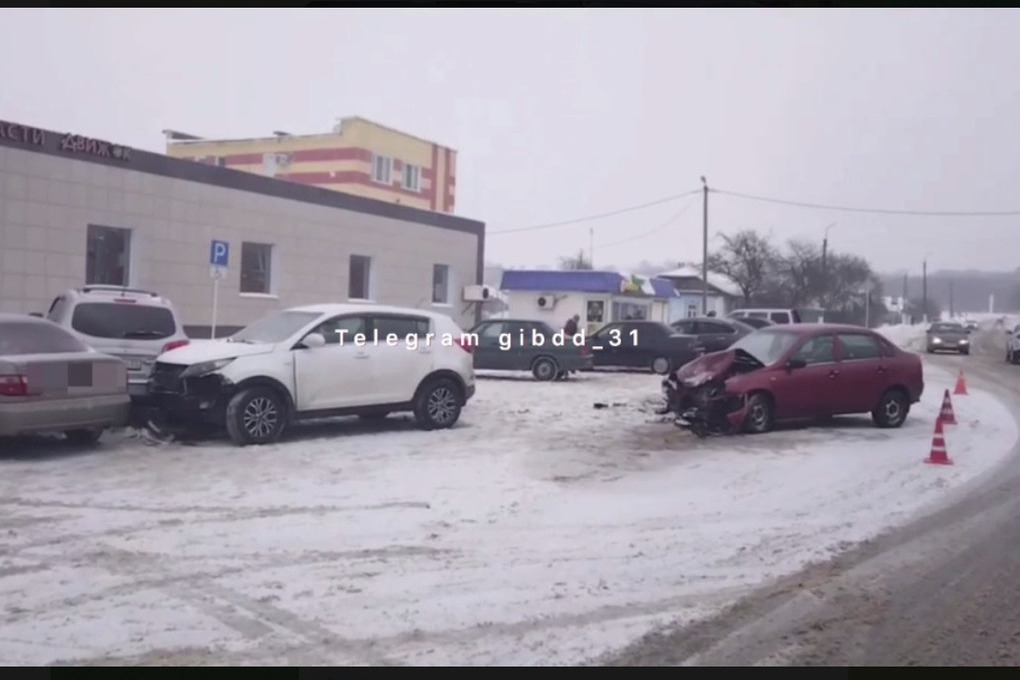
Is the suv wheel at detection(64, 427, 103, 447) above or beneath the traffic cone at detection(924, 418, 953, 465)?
beneath

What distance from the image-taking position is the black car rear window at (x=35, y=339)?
10.5 meters

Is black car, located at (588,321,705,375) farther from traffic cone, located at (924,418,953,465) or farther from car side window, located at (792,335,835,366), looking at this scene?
traffic cone, located at (924,418,953,465)

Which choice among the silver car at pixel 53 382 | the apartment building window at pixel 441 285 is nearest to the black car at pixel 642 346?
the apartment building window at pixel 441 285

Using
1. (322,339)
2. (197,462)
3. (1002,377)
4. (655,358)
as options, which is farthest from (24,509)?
(1002,377)

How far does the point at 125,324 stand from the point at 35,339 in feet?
6.73

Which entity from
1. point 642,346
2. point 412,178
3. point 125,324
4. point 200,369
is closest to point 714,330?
point 642,346

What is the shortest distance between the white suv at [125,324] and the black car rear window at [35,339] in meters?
0.99

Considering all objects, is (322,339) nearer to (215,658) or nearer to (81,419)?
(81,419)

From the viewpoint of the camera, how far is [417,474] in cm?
1023

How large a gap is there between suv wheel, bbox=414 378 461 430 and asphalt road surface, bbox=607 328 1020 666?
6.91m

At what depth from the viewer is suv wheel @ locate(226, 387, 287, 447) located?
11688 mm

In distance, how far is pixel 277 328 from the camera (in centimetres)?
1275

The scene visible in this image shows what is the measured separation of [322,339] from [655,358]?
15810mm

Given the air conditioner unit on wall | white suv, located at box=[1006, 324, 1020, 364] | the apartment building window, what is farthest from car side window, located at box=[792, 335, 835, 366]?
the air conditioner unit on wall
